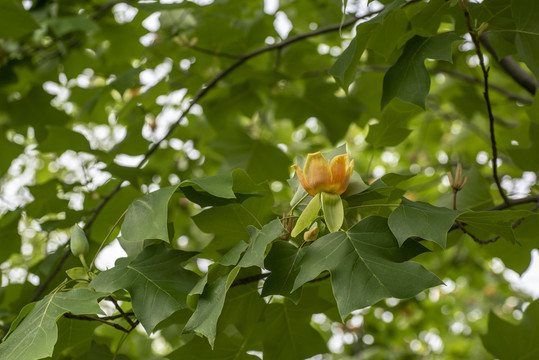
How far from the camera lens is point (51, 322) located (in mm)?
825

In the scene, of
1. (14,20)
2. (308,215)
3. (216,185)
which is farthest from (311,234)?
(14,20)

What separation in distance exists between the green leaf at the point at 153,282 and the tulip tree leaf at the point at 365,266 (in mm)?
214

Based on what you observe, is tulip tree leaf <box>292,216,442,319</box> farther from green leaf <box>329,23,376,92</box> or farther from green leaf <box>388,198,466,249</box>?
green leaf <box>329,23,376,92</box>

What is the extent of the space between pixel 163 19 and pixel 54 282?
38.8 inches

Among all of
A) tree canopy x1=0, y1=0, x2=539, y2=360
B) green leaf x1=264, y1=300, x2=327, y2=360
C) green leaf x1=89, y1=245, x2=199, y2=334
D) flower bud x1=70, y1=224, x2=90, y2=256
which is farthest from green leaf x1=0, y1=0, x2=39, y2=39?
green leaf x1=264, y1=300, x2=327, y2=360

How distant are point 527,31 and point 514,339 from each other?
709mm

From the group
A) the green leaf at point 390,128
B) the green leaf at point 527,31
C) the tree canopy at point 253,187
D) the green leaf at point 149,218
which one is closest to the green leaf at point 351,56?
the tree canopy at point 253,187

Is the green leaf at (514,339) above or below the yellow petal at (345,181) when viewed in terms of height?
below

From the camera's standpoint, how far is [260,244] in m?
0.83

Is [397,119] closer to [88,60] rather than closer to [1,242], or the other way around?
[1,242]

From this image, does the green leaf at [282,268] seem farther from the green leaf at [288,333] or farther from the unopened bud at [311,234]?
the green leaf at [288,333]

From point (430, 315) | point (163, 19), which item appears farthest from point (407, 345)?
point (163, 19)

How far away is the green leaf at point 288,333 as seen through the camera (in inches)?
48.0

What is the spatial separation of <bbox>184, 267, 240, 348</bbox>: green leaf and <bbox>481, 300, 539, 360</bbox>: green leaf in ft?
2.51
